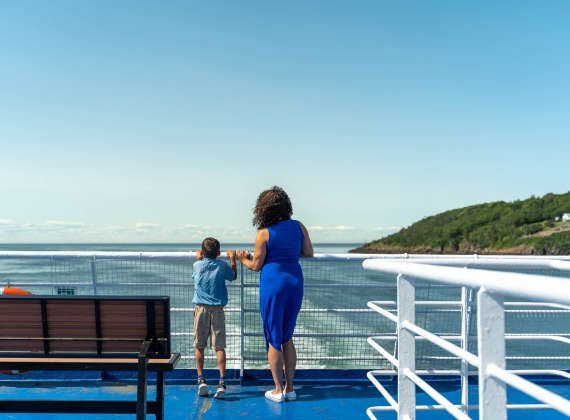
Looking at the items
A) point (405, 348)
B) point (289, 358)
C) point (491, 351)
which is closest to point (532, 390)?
point (491, 351)

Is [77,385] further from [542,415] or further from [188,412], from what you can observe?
[542,415]

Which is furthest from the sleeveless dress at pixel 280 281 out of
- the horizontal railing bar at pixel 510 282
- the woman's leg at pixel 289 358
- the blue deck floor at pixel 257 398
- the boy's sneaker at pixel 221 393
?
the horizontal railing bar at pixel 510 282

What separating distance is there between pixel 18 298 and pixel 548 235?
312 feet

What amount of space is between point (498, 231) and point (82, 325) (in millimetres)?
101927

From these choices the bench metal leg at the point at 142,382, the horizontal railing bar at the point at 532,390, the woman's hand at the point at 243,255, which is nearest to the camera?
the horizontal railing bar at the point at 532,390

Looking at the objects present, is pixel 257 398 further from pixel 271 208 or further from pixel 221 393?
pixel 271 208

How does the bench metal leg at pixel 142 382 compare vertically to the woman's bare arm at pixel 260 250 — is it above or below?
below

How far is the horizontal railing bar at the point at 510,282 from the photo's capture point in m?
0.95

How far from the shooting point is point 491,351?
1204 mm

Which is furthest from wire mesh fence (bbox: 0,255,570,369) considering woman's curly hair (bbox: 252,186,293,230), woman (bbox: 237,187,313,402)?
woman's curly hair (bbox: 252,186,293,230)

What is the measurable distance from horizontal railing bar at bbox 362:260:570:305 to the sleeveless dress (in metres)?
1.96

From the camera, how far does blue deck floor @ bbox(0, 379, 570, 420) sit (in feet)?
12.0

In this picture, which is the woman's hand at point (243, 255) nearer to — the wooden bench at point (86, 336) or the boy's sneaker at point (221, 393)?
the boy's sneaker at point (221, 393)

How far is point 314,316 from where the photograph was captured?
1391 centimetres
